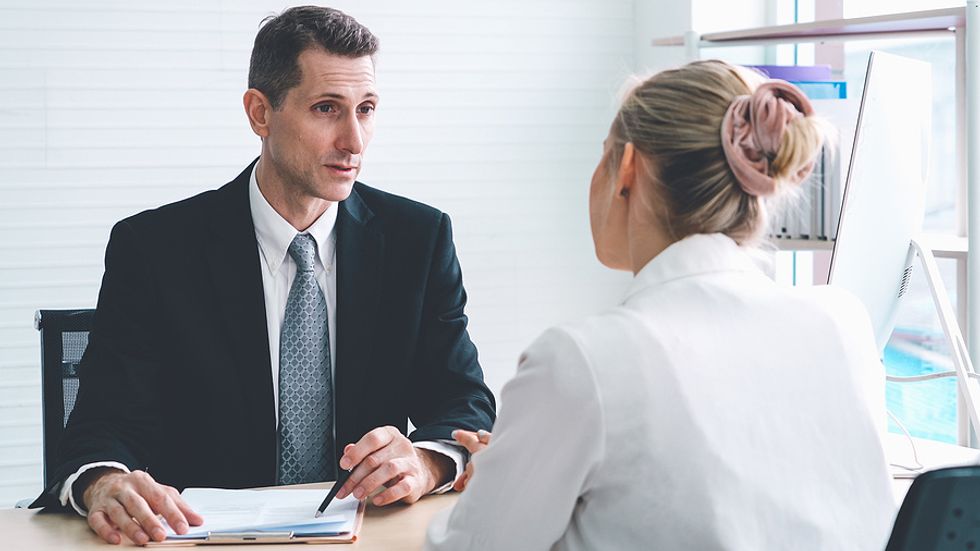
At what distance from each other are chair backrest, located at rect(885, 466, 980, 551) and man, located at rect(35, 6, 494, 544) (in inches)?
38.4

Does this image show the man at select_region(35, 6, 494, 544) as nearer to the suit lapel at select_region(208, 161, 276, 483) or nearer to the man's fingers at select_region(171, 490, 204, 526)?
the suit lapel at select_region(208, 161, 276, 483)

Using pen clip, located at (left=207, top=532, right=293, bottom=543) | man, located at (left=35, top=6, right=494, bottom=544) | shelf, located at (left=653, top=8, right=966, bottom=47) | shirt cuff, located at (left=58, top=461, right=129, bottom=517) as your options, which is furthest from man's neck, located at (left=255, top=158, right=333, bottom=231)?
shelf, located at (left=653, top=8, right=966, bottom=47)

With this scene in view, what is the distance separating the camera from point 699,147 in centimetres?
114

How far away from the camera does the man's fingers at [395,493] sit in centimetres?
158

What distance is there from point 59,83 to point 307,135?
1.53 m

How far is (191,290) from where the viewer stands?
6.24ft

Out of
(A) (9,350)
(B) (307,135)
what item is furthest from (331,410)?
(A) (9,350)

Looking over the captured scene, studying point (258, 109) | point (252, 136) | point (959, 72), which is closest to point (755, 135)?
point (258, 109)

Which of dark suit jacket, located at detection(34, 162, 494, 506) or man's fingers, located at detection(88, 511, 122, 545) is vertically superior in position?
dark suit jacket, located at detection(34, 162, 494, 506)

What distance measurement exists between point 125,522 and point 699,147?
2.99 feet

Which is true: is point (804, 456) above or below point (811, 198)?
below

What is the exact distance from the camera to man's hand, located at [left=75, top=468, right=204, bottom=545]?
1444 mm

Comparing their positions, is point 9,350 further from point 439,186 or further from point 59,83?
point 439,186

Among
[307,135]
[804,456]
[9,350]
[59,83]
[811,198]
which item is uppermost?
[59,83]
